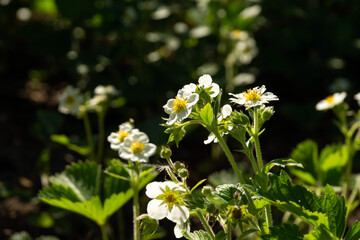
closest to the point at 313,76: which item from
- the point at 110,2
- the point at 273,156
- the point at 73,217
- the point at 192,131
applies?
the point at 273,156

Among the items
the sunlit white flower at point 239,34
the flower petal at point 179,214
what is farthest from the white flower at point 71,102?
the flower petal at point 179,214

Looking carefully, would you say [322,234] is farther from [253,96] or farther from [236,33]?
[236,33]

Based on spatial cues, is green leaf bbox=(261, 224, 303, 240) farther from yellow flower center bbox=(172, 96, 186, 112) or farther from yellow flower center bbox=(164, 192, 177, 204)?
yellow flower center bbox=(172, 96, 186, 112)

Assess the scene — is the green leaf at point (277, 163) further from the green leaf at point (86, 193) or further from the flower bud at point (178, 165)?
the green leaf at point (86, 193)

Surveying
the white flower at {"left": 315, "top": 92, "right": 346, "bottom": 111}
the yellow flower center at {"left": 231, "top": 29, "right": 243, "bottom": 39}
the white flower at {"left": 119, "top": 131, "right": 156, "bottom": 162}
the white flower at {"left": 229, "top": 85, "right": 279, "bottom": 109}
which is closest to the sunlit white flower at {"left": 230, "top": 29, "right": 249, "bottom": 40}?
the yellow flower center at {"left": 231, "top": 29, "right": 243, "bottom": 39}

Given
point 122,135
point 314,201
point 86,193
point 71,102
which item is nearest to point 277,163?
point 314,201

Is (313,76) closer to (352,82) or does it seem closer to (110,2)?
(352,82)
